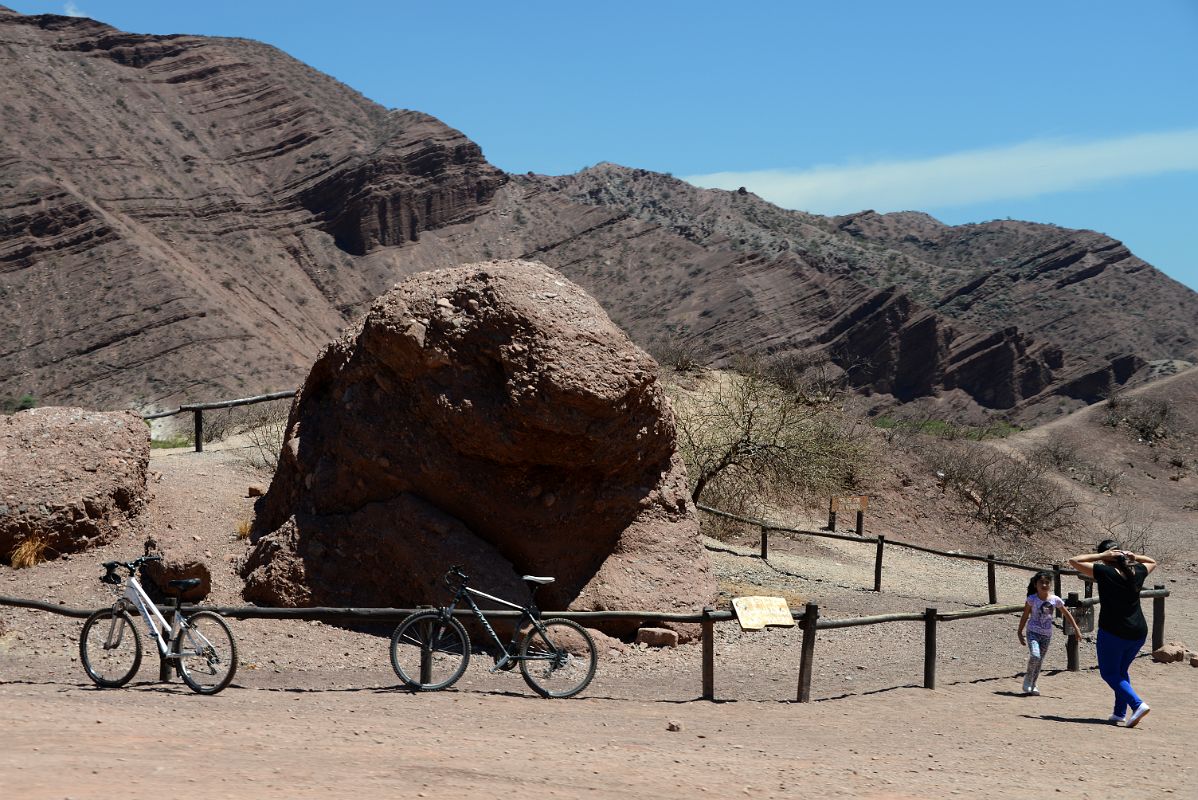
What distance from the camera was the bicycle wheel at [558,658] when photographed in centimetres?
888

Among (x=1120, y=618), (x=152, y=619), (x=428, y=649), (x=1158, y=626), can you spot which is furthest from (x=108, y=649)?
(x=1158, y=626)

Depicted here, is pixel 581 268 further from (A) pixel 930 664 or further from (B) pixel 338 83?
(A) pixel 930 664

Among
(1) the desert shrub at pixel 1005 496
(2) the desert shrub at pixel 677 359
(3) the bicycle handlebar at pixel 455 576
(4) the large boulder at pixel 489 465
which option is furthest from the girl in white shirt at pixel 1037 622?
(2) the desert shrub at pixel 677 359

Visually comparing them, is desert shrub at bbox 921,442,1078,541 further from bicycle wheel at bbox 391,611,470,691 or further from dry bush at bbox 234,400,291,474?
bicycle wheel at bbox 391,611,470,691

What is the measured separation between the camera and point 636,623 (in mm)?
10875

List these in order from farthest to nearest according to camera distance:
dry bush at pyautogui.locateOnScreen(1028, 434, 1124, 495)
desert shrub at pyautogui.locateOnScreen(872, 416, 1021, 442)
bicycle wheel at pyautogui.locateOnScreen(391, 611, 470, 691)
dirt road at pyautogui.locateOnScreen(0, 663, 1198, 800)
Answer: dry bush at pyautogui.locateOnScreen(1028, 434, 1124, 495) → desert shrub at pyautogui.locateOnScreen(872, 416, 1021, 442) → bicycle wheel at pyautogui.locateOnScreen(391, 611, 470, 691) → dirt road at pyautogui.locateOnScreen(0, 663, 1198, 800)

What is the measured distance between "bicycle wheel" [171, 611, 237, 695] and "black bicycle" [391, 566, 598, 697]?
1.26 metres

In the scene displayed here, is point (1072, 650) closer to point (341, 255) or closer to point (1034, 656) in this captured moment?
point (1034, 656)

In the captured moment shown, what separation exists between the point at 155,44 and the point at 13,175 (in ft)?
76.5

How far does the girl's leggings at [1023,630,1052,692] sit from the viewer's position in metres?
10.1

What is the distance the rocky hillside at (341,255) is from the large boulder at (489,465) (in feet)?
132

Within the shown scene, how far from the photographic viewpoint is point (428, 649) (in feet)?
29.2

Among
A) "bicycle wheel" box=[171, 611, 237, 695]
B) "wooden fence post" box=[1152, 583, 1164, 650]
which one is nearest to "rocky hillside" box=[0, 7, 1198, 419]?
"wooden fence post" box=[1152, 583, 1164, 650]

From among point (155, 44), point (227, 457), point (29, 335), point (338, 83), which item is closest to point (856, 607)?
point (227, 457)
